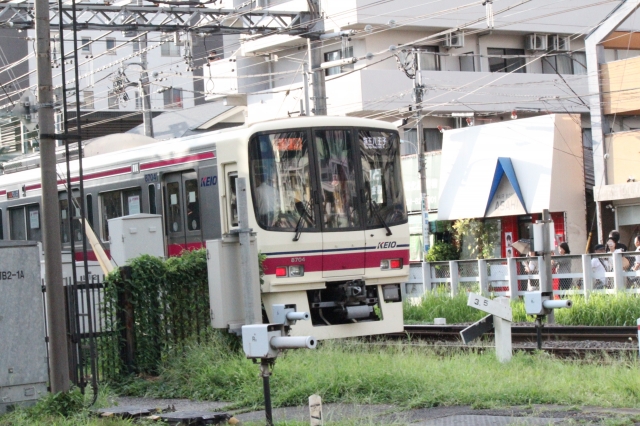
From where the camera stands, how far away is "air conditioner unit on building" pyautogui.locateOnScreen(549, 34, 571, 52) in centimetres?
3947

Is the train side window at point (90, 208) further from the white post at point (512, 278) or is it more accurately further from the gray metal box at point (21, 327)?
the white post at point (512, 278)

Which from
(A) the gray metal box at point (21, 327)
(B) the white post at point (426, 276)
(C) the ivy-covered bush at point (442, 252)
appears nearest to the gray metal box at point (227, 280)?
(A) the gray metal box at point (21, 327)

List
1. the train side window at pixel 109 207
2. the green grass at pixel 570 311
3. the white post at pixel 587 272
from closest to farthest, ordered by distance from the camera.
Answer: the green grass at pixel 570 311
the train side window at pixel 109 207
the white post at pixel 587 272

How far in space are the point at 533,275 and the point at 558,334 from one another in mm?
5998

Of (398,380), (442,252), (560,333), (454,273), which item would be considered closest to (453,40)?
(442,252)

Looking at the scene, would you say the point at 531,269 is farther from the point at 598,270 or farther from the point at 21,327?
the point at 21,327

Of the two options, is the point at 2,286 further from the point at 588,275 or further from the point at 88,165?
the point at 588,275

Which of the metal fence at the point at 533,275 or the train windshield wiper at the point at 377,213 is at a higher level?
the train windshield wiper at the point at 377,213

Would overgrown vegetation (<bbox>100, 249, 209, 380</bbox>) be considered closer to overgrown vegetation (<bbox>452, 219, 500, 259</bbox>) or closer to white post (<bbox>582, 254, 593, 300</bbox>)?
white post (<bbox>582, 254, 593, 300</bbox>)

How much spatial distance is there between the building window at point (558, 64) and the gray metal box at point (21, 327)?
106ft

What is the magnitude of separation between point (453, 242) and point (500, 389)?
82.0 feet

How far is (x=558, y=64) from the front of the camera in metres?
39.7

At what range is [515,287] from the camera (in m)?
21.2

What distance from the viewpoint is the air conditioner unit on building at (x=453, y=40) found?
35.7 meters
